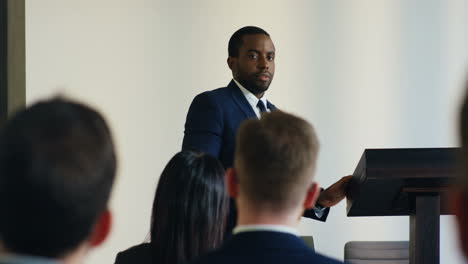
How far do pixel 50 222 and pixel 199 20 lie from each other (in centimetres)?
461

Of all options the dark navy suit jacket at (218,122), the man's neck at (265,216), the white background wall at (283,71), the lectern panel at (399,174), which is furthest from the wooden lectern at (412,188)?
the white background wall at (283,71)

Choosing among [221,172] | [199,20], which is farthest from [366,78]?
[221,172]

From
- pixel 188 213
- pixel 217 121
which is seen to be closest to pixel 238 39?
pixel 217 121

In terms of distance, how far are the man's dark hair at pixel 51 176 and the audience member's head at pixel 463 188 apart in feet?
1.51

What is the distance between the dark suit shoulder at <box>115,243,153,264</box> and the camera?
2.25 metres

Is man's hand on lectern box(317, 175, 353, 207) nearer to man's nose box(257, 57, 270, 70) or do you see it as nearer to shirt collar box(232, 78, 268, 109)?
Result: shirt collar box(232, 78, 268, 109)

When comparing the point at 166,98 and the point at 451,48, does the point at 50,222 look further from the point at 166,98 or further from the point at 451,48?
the point at 451,48

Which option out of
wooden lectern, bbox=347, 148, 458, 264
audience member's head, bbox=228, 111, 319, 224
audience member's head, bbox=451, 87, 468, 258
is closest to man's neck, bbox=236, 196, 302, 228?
audience member's head, bbox=228, 111, 319, 224

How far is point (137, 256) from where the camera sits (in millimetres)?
2258

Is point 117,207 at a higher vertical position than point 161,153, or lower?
lower

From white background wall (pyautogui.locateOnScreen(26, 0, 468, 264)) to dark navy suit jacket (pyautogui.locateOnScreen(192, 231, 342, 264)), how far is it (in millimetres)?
3896

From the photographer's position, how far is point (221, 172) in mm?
2244

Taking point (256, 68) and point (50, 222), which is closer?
point (50, 222)

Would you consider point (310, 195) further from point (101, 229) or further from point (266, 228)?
point (101, 229)
